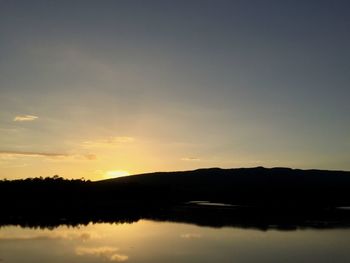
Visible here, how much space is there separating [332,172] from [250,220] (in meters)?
84.0

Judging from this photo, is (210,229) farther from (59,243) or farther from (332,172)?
(332,172)

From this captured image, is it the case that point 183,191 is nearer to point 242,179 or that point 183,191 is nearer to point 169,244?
point 242,179

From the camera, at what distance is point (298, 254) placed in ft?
74.0

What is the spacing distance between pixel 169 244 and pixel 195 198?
57.0 meters

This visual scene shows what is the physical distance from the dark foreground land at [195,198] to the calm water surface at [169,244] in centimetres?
444

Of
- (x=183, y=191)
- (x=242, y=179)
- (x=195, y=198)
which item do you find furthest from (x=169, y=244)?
(x=242, y=179)

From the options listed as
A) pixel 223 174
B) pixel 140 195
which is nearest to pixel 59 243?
pixel 140 195

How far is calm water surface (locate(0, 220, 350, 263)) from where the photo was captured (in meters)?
21.0

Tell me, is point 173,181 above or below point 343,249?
above

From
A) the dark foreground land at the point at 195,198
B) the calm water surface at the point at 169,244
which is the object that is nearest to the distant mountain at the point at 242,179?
the dark foreground land at the point at 195,198

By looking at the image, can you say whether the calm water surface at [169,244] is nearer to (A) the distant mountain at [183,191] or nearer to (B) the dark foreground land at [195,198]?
(B) the dark foreground land at [195,198]

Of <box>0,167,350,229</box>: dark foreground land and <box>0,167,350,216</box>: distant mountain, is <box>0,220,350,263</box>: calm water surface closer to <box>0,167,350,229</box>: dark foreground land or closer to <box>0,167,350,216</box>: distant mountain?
<box>0,167,350,229</box>: dark foreground land

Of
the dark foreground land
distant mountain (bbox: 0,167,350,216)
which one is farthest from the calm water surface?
distant mountain (bbox: 0,167,350,216)

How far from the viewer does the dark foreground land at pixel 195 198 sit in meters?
40.8
